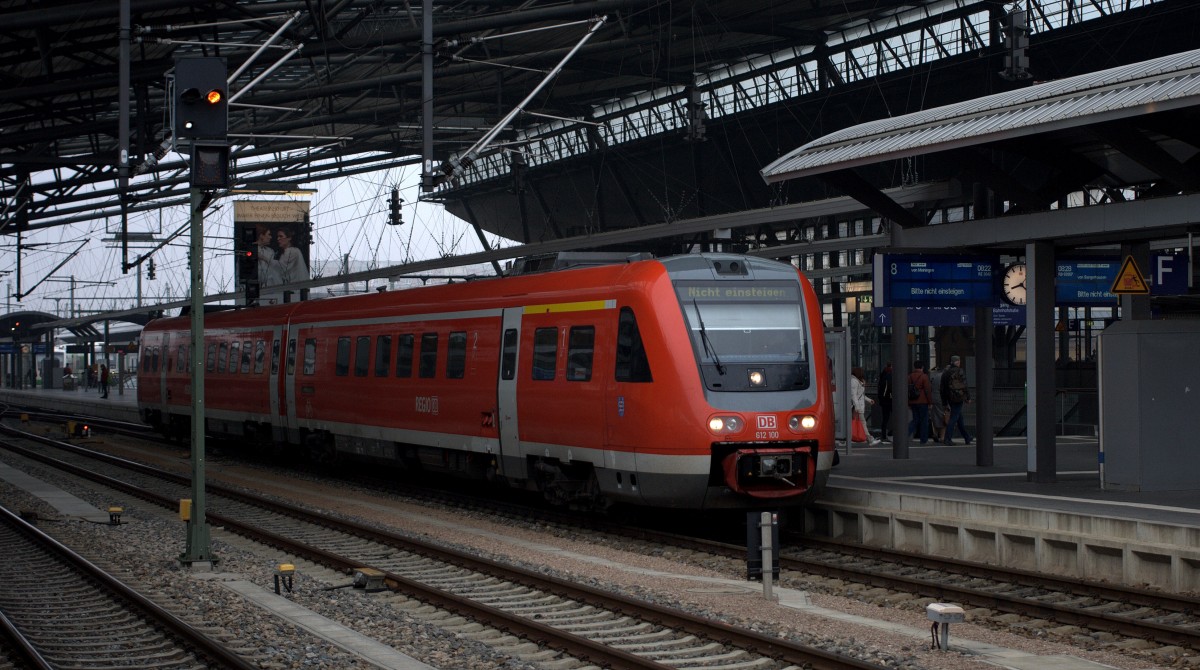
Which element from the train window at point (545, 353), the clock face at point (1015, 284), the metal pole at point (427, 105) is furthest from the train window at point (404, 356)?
the clock face at point (1015, 284)

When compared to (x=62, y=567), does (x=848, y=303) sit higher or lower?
higher

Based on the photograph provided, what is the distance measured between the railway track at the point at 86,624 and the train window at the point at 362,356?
7847 mm

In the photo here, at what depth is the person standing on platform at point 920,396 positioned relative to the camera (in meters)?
25.2

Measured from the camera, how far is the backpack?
2469cm

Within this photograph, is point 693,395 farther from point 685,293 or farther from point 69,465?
point 69,465

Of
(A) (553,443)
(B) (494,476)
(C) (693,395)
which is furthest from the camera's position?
(B) (494,476)

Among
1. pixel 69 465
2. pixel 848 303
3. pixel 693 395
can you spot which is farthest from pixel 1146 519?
pixel 848 303

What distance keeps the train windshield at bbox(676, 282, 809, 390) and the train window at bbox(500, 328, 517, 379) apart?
3.44m

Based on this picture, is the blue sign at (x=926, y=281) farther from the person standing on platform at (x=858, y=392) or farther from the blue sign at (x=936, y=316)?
the person standing on platform at (x=858, y=392)

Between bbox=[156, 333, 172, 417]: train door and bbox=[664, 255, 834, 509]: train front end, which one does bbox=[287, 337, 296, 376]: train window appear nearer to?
bbox=[156, 333, 172, 417]: train door

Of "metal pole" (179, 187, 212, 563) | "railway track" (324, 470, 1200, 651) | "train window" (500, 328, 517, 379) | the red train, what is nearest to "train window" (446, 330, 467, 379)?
the red train

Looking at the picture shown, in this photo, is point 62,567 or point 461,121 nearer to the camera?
point 62,567

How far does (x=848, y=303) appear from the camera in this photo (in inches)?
1446

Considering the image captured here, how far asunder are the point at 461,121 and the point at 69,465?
25.8m
